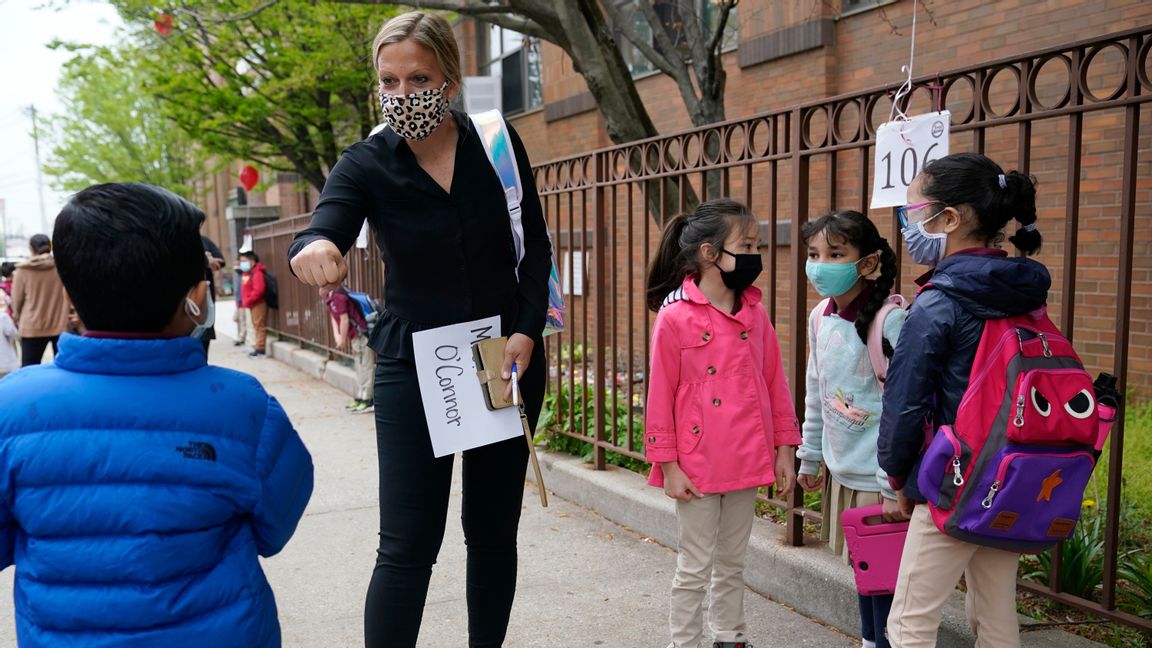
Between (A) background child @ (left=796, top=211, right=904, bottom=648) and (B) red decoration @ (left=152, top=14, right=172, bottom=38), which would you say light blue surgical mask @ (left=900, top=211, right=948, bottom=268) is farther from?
(B) red decoration @ (left=152, top=14, right=172, bottom=38)

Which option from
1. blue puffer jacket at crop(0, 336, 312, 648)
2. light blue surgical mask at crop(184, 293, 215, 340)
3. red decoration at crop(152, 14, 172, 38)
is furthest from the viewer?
red decoration at crop(152, 14, 172, 38)

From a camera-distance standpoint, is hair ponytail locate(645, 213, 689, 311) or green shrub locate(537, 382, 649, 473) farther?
green shrub locate(537, 382, 649, 473)

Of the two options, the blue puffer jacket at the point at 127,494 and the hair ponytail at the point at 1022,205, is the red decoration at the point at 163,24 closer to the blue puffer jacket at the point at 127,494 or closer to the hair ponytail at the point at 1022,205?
the blue puffer jacket at the point at 127,494

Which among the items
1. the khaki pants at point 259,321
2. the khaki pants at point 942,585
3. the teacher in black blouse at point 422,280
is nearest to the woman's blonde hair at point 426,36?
the teacher in black blouse at point 422,280

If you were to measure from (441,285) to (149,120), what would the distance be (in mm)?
36065

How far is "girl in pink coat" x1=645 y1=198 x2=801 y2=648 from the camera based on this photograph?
3.04 m

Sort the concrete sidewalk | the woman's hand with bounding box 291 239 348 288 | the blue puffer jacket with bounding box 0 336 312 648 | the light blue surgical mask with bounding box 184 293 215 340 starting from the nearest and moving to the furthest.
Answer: the blue puffer jacket with bounding box 0 336 312 648 < the light blue surgical mask with bounding box 184 293 215 340 < the woman's hand with bounding box 291 239 348 288 < the concrete sidewalk

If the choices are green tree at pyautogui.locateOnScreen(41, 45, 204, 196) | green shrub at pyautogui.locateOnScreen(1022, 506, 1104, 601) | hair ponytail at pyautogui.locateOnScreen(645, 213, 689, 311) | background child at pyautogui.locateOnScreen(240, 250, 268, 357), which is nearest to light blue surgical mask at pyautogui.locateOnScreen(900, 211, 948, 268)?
hair ponytail at pyautogui.locateOnScreen(645, 213, 689, 311)

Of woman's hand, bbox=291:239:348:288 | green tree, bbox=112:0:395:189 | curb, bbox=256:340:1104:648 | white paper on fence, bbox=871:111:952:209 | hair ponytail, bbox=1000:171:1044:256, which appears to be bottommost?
curb, bbox=256:340:1104:648

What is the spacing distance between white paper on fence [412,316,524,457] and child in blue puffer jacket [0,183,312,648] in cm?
73

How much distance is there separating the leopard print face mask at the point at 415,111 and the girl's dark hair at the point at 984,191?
1.35 meters

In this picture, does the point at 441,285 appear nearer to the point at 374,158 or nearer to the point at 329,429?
the point at 374,158

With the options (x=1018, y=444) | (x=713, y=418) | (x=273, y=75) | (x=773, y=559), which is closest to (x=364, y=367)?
(x=773, y=559)

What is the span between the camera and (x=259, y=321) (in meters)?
15.1
